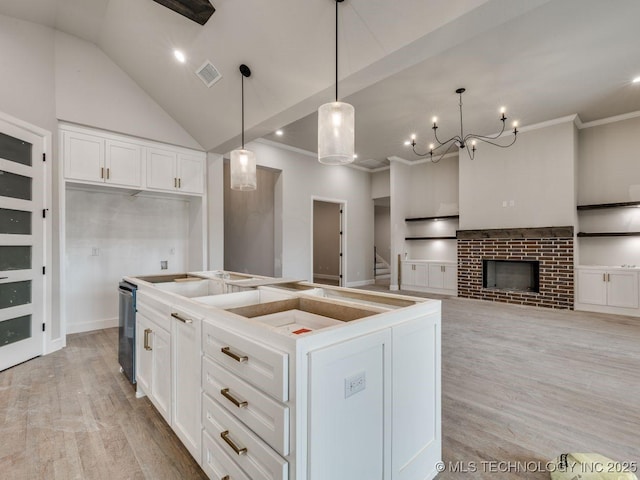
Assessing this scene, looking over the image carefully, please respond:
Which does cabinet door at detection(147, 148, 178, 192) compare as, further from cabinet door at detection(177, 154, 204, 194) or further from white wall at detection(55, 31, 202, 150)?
white wall at detection(55, 31, 202, 150)

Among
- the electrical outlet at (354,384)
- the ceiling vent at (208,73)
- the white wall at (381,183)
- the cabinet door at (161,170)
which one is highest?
the ceiling vent at (208,73)

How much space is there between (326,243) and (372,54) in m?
7.27

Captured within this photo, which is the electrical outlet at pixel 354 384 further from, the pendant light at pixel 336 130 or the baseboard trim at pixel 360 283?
the baseboard trim at pixel 360 283

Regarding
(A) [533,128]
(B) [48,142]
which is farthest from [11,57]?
(A) [533,128]

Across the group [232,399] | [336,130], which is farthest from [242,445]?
[336,130]

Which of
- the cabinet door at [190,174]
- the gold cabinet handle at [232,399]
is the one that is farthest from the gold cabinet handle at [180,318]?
the cabinet door at [190,174]

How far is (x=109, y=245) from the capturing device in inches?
174

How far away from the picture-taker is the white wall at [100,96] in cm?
362

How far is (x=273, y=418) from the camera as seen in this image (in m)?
1.08

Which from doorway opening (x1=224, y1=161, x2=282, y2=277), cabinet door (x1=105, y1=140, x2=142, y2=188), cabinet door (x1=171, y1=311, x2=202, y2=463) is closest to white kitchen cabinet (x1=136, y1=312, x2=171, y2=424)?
cabinet door (x1=171, y1=311, x2=202, y2=463)

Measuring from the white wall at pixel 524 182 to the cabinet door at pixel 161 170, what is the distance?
5.76 metres

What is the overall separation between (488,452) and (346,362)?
1373 millimetres

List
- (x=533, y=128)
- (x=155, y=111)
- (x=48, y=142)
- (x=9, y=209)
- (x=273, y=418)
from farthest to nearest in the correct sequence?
(x=533, y=128) → (x=155, y=111) → (x=48, y=142) → (x=9, y=209) → (x=273, y=418)

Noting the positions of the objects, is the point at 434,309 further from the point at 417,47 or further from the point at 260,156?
the point at 260,156
